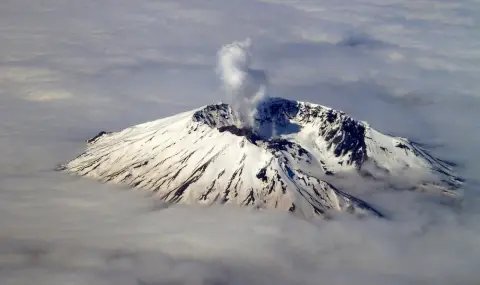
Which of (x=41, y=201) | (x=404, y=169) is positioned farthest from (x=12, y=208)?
(x=404, y=169)

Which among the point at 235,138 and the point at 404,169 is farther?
the point at 404,169

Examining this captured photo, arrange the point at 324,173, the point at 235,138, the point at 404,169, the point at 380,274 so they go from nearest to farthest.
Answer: the point at 380,274 < the point at 235,138 < the point at 324,173 < the point at 404,169

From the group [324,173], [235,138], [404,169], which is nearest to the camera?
[235,138]

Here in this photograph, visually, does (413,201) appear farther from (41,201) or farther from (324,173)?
(41,201)

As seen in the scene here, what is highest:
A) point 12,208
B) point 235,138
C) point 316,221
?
point 235,138

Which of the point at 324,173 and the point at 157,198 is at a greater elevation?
the point at 324,173

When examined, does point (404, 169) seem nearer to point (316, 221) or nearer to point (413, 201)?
point (413, 201)
